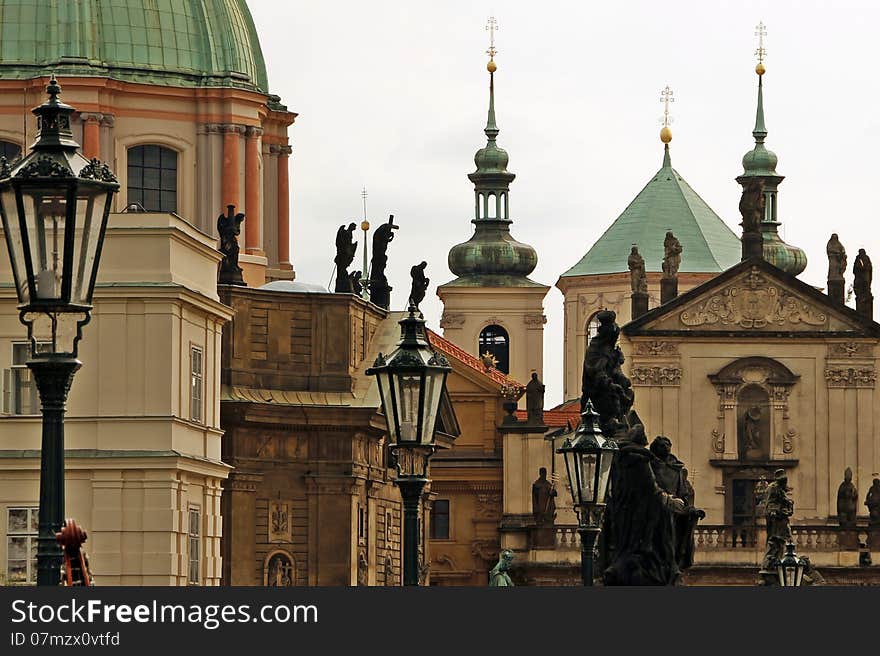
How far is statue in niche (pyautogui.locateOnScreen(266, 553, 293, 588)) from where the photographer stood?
2215 inches

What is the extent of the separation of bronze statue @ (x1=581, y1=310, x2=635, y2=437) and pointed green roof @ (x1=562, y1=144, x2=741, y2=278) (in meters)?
81.7

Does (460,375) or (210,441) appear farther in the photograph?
(460,375)

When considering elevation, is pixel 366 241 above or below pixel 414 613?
above

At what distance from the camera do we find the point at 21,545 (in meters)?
41.9

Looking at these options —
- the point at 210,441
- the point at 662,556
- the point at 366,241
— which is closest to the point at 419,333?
the point at 662,556

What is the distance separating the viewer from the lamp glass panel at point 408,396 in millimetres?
20594

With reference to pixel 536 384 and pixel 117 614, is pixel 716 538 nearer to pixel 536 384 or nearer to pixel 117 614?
pixel 536 384

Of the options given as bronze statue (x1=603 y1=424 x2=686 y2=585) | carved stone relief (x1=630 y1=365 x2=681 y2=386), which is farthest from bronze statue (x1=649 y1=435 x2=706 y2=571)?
carved stone relief (x1=630 y1=365 x2=681 y2=386)

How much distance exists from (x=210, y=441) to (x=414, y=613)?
32.2m

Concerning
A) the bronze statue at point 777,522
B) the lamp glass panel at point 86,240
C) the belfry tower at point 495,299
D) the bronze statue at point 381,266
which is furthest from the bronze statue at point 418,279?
the lamp glass panel at point 86,240

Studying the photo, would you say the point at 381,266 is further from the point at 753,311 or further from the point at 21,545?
the point at 21,545

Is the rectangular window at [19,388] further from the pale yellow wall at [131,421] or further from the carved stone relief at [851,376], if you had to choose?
the carved stone relief at [851,376]

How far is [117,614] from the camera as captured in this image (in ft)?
48.1

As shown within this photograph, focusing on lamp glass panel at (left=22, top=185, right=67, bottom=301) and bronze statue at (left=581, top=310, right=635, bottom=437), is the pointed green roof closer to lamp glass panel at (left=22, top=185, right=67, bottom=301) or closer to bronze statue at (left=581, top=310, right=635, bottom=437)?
bronze statue at (left=581, top=310, right=635, bottom=437)
